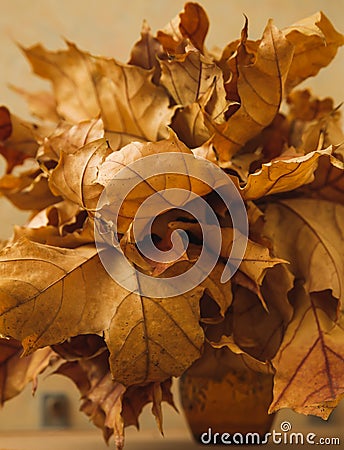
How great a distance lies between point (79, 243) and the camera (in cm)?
56

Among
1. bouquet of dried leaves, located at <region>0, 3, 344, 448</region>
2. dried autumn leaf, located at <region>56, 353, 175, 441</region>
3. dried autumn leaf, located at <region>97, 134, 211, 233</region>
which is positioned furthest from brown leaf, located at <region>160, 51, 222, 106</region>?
dried autumn leaf, located at <region>56, 353, 175, 441</region>

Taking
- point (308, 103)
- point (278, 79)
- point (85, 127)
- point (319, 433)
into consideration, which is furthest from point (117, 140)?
point (319, 433)

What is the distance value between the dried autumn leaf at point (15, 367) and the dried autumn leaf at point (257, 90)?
0.77ft

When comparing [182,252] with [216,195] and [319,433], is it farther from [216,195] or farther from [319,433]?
[319,433]

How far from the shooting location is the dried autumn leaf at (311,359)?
478mm

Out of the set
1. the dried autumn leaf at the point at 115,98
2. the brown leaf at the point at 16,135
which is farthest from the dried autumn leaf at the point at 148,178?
the brown leaf at the point at 16,135

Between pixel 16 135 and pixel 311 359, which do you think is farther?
pixel 16 135

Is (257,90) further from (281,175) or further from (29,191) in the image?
(29,191)

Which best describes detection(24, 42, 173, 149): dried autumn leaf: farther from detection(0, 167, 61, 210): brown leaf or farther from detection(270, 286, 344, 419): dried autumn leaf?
detection(270, 286, 344, 419): dried autumn leaf

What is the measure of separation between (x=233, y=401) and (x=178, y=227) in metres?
0.22

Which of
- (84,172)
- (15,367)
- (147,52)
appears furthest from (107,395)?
(147,52)

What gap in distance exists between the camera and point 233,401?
660 mm

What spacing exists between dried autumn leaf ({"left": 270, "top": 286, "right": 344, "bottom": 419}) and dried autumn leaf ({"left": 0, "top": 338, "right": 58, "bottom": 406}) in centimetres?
21

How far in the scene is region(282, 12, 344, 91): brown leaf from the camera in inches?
22.1
